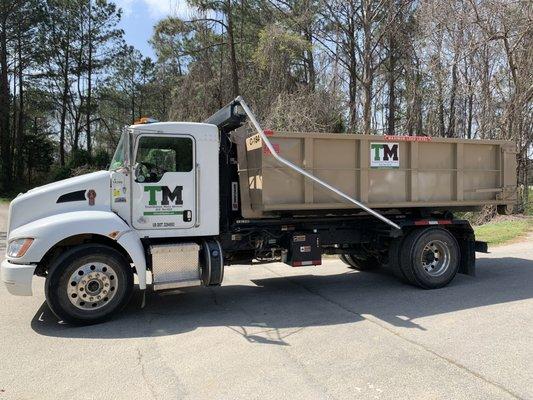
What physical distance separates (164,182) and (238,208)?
4.28ft

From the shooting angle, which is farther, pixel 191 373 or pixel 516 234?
pixel 516 234

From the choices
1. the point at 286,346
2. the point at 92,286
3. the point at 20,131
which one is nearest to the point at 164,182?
the point at 92,286

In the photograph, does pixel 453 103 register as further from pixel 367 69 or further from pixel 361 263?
pixel 361 263

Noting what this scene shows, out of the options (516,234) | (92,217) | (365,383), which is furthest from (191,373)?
(516,234)

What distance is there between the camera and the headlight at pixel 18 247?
617 centimetres

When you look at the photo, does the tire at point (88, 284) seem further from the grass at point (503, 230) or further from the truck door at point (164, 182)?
the grass at point (503, 230)

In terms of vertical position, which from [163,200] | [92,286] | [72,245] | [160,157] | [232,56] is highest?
[232,56]

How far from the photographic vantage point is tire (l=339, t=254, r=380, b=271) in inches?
385

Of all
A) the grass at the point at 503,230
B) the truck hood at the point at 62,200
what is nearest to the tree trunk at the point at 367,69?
the grass at the point at 503,230

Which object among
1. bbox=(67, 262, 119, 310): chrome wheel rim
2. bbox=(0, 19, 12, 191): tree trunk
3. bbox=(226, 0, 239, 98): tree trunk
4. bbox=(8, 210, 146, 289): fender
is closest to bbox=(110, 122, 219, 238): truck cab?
bbox=(8, 210, 146, 289): fender

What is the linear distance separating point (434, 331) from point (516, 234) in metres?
10.4

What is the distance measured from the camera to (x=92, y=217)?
6.37 meters

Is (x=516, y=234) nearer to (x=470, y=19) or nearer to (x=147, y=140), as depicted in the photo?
(x=470, y=19)

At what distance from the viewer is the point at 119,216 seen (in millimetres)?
6750
